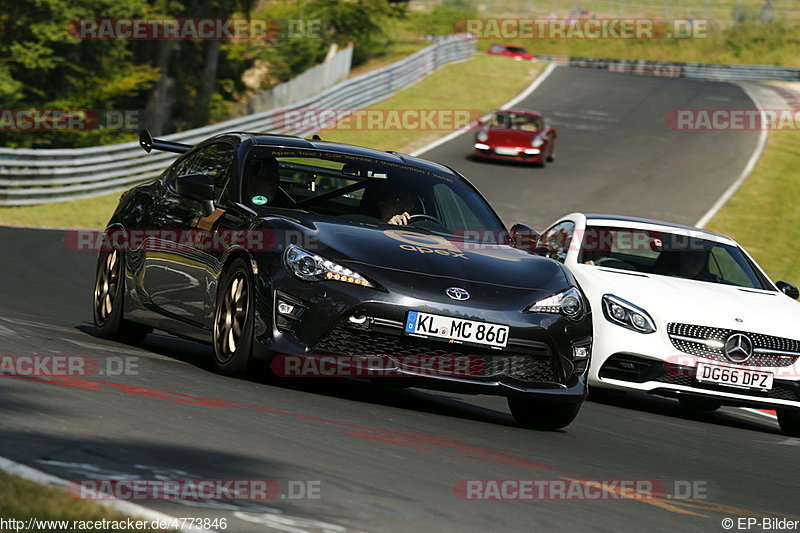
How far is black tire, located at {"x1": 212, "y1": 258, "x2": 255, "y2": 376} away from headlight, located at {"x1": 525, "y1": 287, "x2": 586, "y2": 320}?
1564 millimetres

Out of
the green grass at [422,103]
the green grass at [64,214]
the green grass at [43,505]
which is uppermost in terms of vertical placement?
the green grass at [43,505]

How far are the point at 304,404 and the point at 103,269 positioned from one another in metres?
3.44

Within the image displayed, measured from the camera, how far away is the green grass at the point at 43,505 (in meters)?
4.07

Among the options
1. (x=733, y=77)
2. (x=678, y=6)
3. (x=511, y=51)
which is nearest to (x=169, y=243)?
(x=733, y=77)

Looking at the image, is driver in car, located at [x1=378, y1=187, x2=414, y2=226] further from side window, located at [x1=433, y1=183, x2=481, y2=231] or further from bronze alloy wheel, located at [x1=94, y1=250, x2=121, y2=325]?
bronze alloy wheel, located at [x1=94, y1=250, x2=121, y2=325]

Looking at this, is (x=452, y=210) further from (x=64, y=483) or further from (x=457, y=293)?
(x=64, y=483)

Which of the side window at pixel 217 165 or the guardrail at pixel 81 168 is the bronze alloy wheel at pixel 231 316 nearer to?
the side window at pixel 217 165

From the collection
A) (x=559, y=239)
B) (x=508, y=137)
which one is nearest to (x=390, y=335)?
(x=559, y=239)

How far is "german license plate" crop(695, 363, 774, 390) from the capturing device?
9.99 meters

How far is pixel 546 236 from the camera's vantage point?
1236 centimetres

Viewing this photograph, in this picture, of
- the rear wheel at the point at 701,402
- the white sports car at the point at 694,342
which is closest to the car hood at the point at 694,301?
the white sports car at the point at 694,342

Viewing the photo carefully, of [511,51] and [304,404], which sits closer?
[304,404]

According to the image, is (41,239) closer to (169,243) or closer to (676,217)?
(169,243)

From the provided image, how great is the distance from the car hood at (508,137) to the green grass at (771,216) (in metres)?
Answer: 5.15
